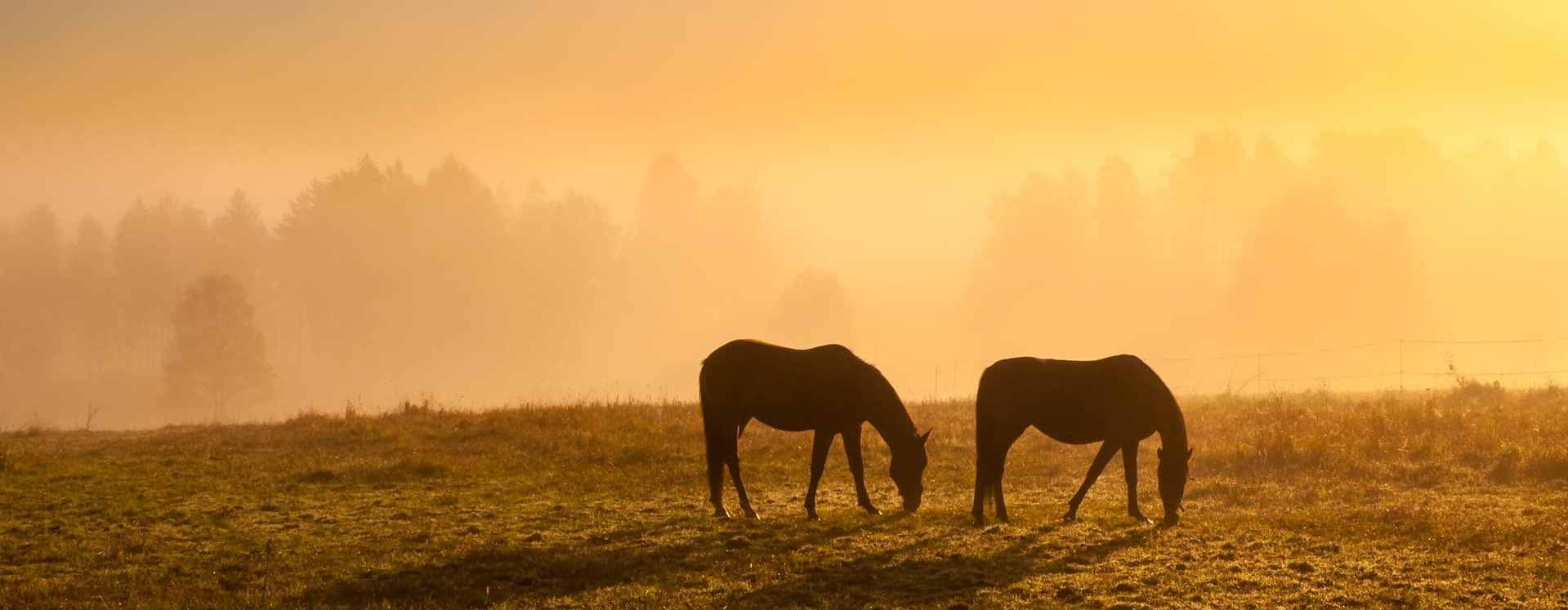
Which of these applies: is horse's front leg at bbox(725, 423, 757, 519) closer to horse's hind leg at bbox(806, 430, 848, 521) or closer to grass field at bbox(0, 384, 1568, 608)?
grass field at bbox(0, 384, 1568, 608)

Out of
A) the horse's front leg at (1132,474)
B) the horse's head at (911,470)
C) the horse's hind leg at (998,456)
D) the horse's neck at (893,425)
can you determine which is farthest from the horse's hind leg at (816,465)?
the horse's front leg at (1132,474)

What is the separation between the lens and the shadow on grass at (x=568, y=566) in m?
9.36

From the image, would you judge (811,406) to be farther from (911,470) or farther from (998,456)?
(998,456)

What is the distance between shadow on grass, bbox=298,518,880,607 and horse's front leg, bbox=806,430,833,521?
2.32 feet

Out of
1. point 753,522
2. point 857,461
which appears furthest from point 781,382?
point 753,522

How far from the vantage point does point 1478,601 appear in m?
8.55

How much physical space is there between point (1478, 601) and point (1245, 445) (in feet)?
30.6

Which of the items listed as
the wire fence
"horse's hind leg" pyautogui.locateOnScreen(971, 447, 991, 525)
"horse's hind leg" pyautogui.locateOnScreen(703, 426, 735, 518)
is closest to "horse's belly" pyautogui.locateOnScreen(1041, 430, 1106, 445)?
"horse's hind leg" pyautogui.locateOnScreen(971, 447, 991, 525)

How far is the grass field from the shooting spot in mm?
9289

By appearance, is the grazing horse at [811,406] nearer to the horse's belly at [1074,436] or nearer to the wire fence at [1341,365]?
the horse's belly at [1074,436]

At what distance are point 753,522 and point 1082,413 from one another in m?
4.27

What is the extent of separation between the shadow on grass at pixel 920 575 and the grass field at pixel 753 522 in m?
0.04

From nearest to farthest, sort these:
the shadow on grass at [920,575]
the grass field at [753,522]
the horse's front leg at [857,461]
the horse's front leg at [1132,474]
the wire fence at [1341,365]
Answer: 1. the shadow on grass at [920,575]
2. the grass field at [753,522]
3. the horse's front leg at [1132,474]
4. the horse's front leg at [857,461]
5. the wire fence at [1341,365]

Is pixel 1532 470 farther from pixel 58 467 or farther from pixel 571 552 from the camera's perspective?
pixel 58 467
